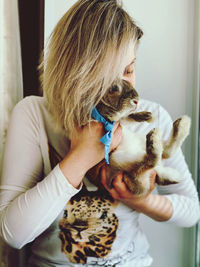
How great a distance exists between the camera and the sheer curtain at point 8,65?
40.9 inches

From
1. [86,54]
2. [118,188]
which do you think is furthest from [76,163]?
[86,54]

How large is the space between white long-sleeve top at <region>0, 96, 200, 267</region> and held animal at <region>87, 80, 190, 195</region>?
0.35 ft

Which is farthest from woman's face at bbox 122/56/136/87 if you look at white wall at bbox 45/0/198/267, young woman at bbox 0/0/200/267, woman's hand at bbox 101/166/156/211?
white wall at bbox 45/0/198/267

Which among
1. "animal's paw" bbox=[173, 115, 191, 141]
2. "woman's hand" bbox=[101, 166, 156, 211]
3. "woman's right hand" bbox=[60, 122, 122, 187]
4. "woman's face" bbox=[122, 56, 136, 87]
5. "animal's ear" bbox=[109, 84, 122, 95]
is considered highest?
"woman's face" bbox=[122, 56, 136, 87]

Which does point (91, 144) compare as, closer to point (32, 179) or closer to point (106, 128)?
point (106, 128)

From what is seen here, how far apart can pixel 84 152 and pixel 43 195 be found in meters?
0.14

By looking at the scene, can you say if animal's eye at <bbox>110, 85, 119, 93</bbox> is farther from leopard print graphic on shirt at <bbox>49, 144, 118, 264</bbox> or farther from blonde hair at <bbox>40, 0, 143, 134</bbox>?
leopard print graphic on shirt at <bbox>49, 144, 118, 264</bbox>

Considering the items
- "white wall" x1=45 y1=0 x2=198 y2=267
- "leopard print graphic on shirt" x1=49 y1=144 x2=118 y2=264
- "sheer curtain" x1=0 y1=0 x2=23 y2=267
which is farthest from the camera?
"white wall" x1=45 y1=0 x2=198 y2=267

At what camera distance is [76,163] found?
785 millimetres

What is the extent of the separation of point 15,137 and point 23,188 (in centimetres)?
14

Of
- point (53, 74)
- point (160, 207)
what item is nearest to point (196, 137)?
point (160, 207)

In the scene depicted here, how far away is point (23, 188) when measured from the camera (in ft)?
2.83

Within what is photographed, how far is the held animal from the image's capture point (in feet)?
2.48

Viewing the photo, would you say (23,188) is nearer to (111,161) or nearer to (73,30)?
(111,161)
